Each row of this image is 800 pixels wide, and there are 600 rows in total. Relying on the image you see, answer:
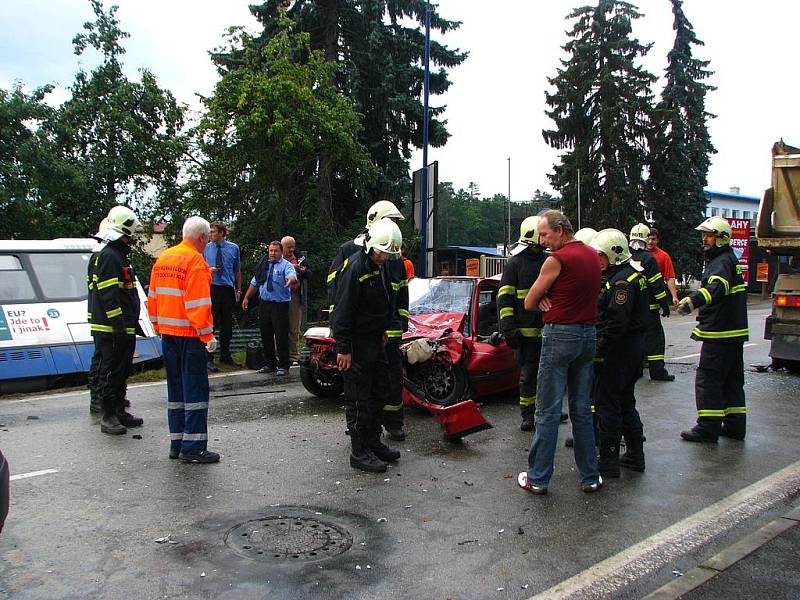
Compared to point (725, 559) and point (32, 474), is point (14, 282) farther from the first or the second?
point (725, 559)

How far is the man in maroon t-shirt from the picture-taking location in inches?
186

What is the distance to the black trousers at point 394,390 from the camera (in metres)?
6.19

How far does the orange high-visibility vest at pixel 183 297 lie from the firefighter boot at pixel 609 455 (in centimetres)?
324

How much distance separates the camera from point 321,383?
822cm

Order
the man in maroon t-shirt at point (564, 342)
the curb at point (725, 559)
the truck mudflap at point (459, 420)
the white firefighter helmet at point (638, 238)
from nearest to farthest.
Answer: the curb at point (725, 559), the man in maroon t-shirt at point (564, 342), the truck mudflap at point (459, 420), the white firefighter helmet at point (638, 238)

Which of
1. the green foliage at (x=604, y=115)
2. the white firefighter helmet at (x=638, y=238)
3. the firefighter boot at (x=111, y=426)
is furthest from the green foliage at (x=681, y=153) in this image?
the firefighter boot at (x=111, y=426)

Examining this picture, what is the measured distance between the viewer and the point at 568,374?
16.2 feet

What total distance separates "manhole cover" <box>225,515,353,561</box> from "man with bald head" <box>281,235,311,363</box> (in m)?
6.10

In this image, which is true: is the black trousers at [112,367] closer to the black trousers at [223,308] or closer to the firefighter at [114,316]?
the firefighter at [114,316]

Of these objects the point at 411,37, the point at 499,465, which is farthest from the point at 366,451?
the point at 411,37

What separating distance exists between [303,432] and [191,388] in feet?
4.70

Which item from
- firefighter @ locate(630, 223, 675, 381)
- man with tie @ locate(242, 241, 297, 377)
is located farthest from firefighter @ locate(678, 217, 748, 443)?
man with tie @ locate(242, 241, 297, 377)

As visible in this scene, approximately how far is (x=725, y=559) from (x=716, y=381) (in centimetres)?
277

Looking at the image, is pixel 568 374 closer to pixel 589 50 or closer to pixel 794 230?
pixel 794 230
